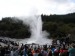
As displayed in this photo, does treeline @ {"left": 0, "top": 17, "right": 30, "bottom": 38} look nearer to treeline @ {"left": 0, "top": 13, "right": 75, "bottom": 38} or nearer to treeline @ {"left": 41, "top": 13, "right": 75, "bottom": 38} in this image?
treeline @ {"left": 0, "top": 13, "right": 75, "bottom": 38}

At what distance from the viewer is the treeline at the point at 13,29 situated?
352 ft

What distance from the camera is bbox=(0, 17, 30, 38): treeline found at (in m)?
107

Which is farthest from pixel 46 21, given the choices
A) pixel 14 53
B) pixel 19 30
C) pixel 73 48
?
pixel 73 48

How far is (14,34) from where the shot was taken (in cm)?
11188

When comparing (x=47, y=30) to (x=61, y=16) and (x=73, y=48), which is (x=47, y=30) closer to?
(x=61, y=16)

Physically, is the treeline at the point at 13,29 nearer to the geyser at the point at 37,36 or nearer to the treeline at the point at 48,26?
the treeline at the point at 48,26

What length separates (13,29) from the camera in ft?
379

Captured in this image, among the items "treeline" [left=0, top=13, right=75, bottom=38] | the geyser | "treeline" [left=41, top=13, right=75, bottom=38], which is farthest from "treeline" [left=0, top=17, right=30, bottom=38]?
the geyser

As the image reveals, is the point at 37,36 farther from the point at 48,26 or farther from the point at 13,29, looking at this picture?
the point at 48,26

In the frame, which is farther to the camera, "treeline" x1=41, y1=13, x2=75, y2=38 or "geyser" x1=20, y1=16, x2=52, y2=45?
"treeline" x1=41, y1=13, x2=75, y2=38

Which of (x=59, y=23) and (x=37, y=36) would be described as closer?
(x=37, y=36)

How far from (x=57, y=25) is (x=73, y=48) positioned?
329 ft

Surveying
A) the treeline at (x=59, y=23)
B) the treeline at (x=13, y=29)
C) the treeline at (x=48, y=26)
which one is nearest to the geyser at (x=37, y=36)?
the treeline at (x=13, y=29)

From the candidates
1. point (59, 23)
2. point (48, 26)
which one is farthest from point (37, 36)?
point (59, 23)
